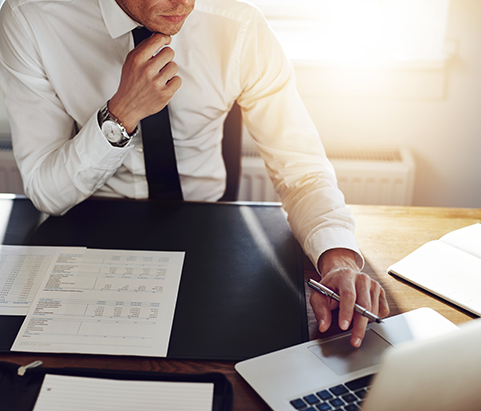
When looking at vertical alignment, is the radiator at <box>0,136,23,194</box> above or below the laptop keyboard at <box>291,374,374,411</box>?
below

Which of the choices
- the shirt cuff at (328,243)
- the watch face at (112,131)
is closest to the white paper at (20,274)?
the watch face at (112,131)

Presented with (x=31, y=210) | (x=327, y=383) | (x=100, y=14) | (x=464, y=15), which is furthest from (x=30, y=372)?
(x=464, y=15)

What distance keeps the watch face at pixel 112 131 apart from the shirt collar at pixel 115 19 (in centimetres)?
Result: 22

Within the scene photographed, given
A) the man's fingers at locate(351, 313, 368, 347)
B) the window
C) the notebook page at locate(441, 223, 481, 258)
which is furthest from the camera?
the window

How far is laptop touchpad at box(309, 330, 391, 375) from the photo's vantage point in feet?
2.11

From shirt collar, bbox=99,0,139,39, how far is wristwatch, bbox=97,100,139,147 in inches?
7.3

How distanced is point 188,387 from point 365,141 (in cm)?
154

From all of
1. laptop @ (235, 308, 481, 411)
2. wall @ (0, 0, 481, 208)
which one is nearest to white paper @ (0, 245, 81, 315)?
laptop @ (235, 308, 481, 411)

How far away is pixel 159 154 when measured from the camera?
111 centimetres

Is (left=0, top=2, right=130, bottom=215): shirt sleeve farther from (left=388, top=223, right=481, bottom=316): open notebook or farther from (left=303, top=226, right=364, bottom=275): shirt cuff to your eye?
(left=388, top=223, right=481, bottom=316): open notebook

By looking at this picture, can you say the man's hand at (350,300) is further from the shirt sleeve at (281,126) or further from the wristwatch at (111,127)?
the wristwatch at (111,127)

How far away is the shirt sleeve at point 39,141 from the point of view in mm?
1027

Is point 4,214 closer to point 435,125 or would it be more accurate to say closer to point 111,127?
point 111,127

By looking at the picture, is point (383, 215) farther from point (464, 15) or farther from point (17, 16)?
point (464, 15)
